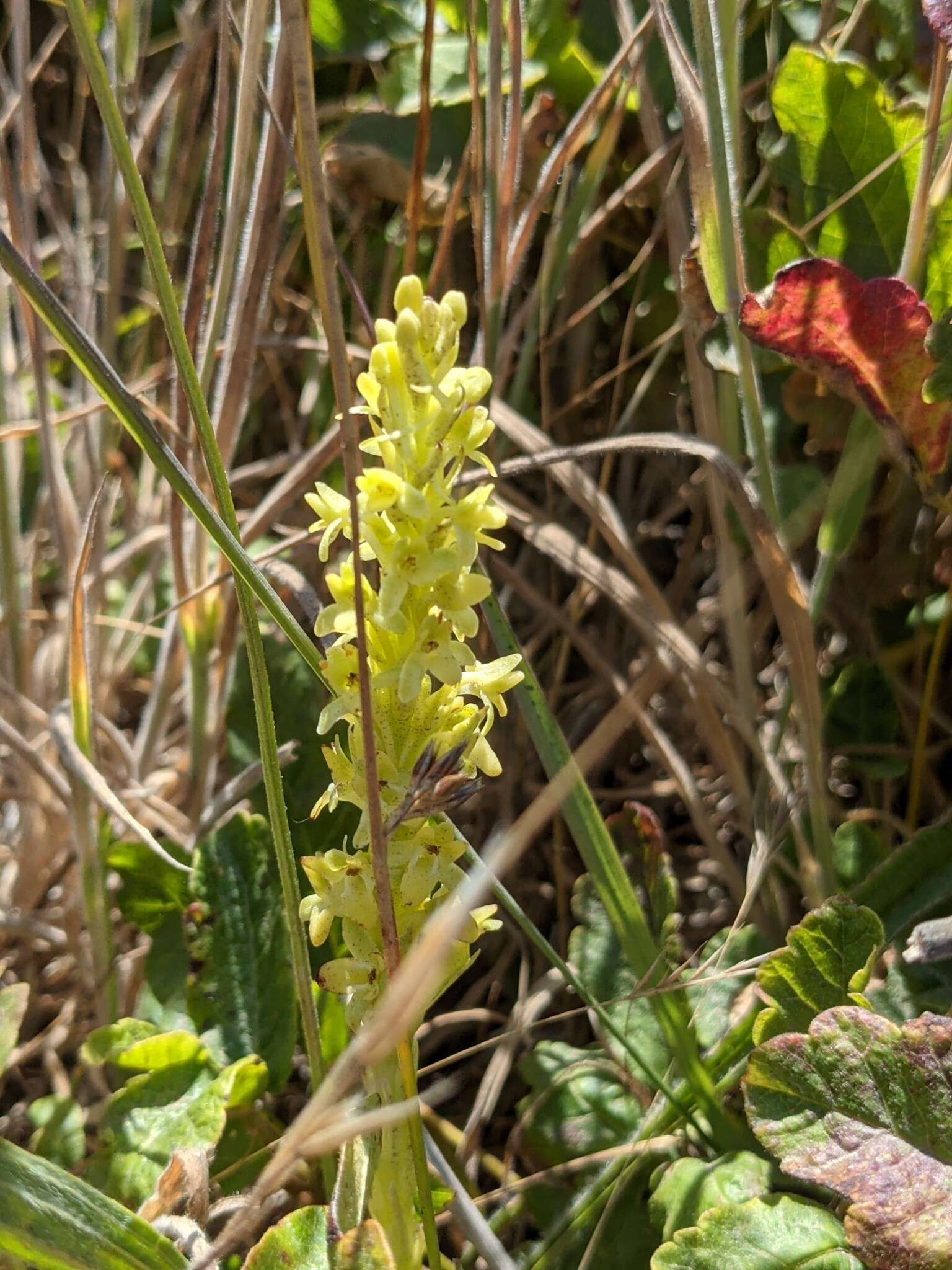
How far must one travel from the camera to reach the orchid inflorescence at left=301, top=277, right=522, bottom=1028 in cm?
60

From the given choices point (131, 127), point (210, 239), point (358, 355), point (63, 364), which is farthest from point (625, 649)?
point (63, 364)

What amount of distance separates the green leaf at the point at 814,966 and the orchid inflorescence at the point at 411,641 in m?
0.35

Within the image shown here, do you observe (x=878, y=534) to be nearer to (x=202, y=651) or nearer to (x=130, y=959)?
(x=202, y=651)

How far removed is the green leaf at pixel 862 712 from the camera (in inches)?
51.3

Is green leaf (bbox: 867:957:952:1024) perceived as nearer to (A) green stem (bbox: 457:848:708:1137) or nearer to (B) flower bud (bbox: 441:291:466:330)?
(A) green stem (bbox: 457:848:708:1137)

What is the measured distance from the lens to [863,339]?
1000mm

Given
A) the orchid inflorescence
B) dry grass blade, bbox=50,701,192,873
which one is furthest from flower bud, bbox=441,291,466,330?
dry grass blade, bbox=50,701,192,873

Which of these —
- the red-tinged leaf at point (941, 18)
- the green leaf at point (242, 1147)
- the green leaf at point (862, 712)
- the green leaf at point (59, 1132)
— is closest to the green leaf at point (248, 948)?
the green leaf at point (242, 1147)

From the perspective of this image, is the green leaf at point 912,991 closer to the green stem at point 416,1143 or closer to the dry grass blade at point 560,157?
the green stem at point 416,1143

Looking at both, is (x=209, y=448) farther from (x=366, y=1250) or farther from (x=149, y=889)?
(x=149, y=889)

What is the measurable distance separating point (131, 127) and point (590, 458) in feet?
2.28

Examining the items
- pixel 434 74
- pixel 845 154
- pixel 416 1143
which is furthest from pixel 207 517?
pixel 434 74

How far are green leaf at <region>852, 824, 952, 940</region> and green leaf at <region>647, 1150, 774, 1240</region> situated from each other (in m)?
0.26

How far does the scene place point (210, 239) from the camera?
1106mm
